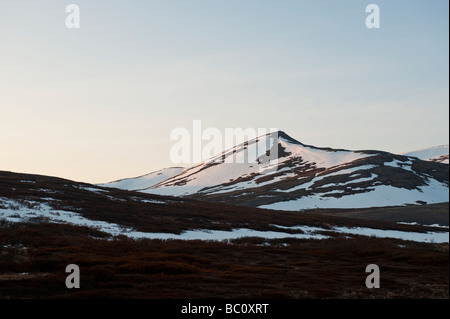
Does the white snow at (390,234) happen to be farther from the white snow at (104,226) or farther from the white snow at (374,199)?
the white snow at (374,199)

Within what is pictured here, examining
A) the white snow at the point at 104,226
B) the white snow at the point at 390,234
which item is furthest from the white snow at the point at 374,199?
the white snow at the point at 104,226

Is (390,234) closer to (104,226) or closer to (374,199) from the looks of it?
(104,226)

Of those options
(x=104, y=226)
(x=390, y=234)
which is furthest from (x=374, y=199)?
(x=104, y=226)

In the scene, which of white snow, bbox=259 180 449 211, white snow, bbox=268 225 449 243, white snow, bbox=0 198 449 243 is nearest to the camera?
white snow, bbox=0 198 449 243

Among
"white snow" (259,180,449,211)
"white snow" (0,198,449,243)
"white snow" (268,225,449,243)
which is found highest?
"white snow" (259,180,449,211)

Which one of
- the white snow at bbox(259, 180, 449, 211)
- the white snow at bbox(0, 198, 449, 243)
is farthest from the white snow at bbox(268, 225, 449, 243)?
the white snow at bbox(259, 180, 449, 211)

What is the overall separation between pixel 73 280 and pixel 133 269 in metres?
5.52

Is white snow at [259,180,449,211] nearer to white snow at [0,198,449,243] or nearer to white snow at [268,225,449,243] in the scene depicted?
white snow at [268,225,449,243]

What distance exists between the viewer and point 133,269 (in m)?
26.3

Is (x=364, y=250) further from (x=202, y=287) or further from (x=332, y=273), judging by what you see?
(x=202, y=287)

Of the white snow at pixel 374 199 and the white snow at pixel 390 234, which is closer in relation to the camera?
the white snow at pixel 390 234

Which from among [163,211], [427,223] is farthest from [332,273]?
[427,223]

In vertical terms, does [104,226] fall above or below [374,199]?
below
